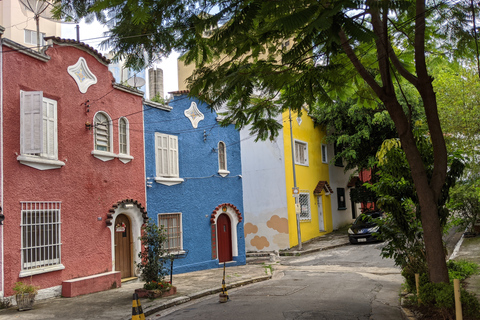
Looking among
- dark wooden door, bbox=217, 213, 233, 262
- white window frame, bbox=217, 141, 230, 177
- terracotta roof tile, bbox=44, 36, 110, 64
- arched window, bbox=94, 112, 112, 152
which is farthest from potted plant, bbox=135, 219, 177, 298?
white window frame, bbox=217, 141, 230, 177

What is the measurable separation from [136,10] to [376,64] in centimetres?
521

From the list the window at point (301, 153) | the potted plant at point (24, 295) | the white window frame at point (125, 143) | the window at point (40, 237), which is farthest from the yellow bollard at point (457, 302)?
the window at point (301, 153)

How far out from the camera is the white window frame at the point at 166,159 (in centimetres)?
1622

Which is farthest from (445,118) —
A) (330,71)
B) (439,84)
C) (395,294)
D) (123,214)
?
(123,214)

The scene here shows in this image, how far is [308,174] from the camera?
84.1ft

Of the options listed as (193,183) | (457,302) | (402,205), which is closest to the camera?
(457,302)

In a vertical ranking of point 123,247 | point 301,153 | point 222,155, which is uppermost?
point 301,153

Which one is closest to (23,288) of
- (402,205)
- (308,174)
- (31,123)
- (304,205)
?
(31,123)

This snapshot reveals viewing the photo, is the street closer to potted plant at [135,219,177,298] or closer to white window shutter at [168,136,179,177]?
potted plant at [135,219,177,298]

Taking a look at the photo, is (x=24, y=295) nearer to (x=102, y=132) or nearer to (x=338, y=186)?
(x=102, y=132)

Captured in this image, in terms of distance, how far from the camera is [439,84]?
15844 millimetres

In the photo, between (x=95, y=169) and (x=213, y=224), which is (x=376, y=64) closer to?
(x=95, y=169)

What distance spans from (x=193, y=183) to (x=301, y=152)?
957cm

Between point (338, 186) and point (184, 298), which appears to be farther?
point (338, 186)
